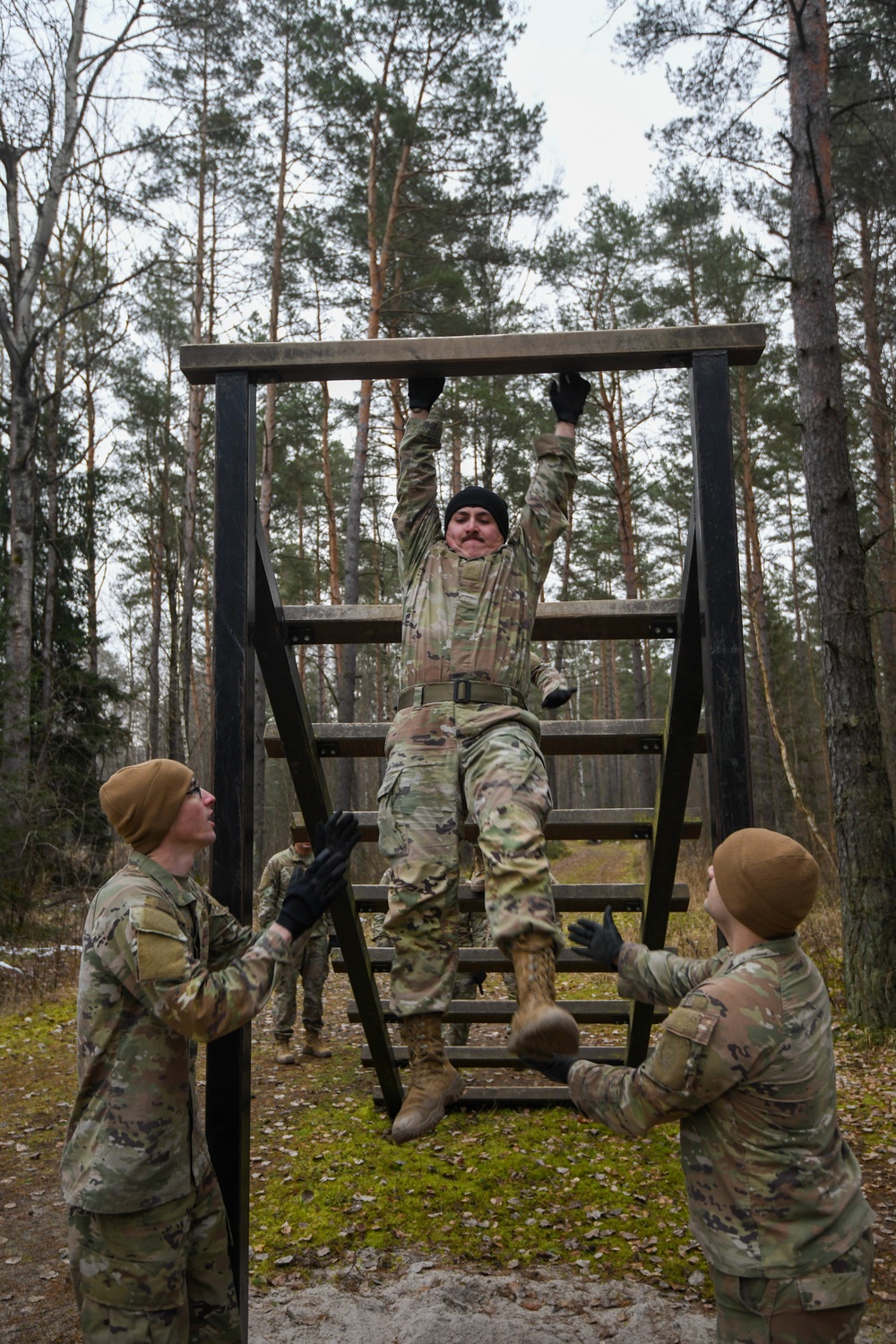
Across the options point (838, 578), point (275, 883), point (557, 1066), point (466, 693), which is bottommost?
point (275, 883)

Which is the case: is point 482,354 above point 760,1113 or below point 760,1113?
above

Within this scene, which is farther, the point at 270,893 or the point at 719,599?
the point at 270,893

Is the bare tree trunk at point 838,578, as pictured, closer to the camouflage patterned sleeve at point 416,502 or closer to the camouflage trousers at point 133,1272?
the camouflage patterned sleeve at point 416,502

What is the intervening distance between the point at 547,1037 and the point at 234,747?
1.14 metres

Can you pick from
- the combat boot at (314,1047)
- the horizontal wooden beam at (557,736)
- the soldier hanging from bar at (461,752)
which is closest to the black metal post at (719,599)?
the soldier hanging from bar at (461,752)

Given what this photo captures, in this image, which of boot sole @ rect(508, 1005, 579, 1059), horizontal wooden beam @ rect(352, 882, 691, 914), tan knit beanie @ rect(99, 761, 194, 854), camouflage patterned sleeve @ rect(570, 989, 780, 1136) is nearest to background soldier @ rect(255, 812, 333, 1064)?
horizontal wooden beam @ rect(352, 882, 691, 914)

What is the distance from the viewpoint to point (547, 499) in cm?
341

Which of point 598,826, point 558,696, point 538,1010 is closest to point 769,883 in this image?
point 538,1010

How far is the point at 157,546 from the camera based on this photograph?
2583cm

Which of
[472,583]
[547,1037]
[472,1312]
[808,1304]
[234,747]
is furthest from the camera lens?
[472,1312]

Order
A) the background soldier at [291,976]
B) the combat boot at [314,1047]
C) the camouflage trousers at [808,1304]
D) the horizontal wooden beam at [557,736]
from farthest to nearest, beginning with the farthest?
1. the combat boot at [314,1047]
2. the background soldier at [291,976]
3. the horizontal wooden beam at [557,736]
4. the camouflage trousers at [808,1304]

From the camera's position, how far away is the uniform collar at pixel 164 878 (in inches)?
103

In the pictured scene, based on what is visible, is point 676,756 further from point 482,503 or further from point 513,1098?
point 513,1098

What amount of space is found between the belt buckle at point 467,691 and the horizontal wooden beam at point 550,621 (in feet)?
1.75
